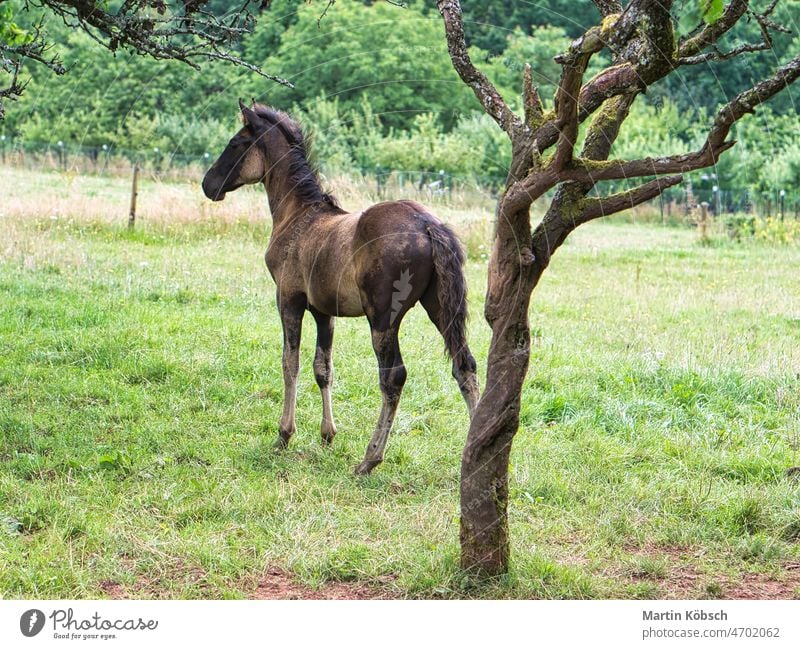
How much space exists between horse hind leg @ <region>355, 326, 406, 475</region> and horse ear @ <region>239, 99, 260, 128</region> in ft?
7.52

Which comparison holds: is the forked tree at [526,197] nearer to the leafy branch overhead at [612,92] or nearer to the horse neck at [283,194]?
the leafy branch overhead at [612,92]

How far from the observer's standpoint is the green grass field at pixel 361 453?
16.2 feet

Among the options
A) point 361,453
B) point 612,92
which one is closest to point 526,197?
point 612,92

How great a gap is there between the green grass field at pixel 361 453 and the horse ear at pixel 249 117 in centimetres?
243

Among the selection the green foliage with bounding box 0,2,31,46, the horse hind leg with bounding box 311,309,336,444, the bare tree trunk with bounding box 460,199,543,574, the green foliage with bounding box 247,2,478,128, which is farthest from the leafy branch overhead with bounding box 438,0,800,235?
the green foliage with bounding box 0,2,31,46

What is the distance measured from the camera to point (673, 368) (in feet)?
28.1

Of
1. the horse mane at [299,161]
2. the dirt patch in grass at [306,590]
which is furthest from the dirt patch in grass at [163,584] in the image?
the horse mane at [299,161]

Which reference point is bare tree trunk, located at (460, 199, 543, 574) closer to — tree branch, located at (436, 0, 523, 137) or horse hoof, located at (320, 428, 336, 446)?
tree branch, located at (436, 0, 523, 137)

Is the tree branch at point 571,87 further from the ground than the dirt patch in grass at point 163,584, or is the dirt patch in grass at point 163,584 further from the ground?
the tree branch at point 571,87

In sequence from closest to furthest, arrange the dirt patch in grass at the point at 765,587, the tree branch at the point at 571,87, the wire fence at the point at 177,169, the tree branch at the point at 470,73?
the tree branch at the point at 571,87
the tree branch at the point at 470,73
the dirt patch in grass at the point at 765,587
the wire fence at the point at 177,169

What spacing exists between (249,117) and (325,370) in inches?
88.1

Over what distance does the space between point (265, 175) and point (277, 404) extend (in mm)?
2038
